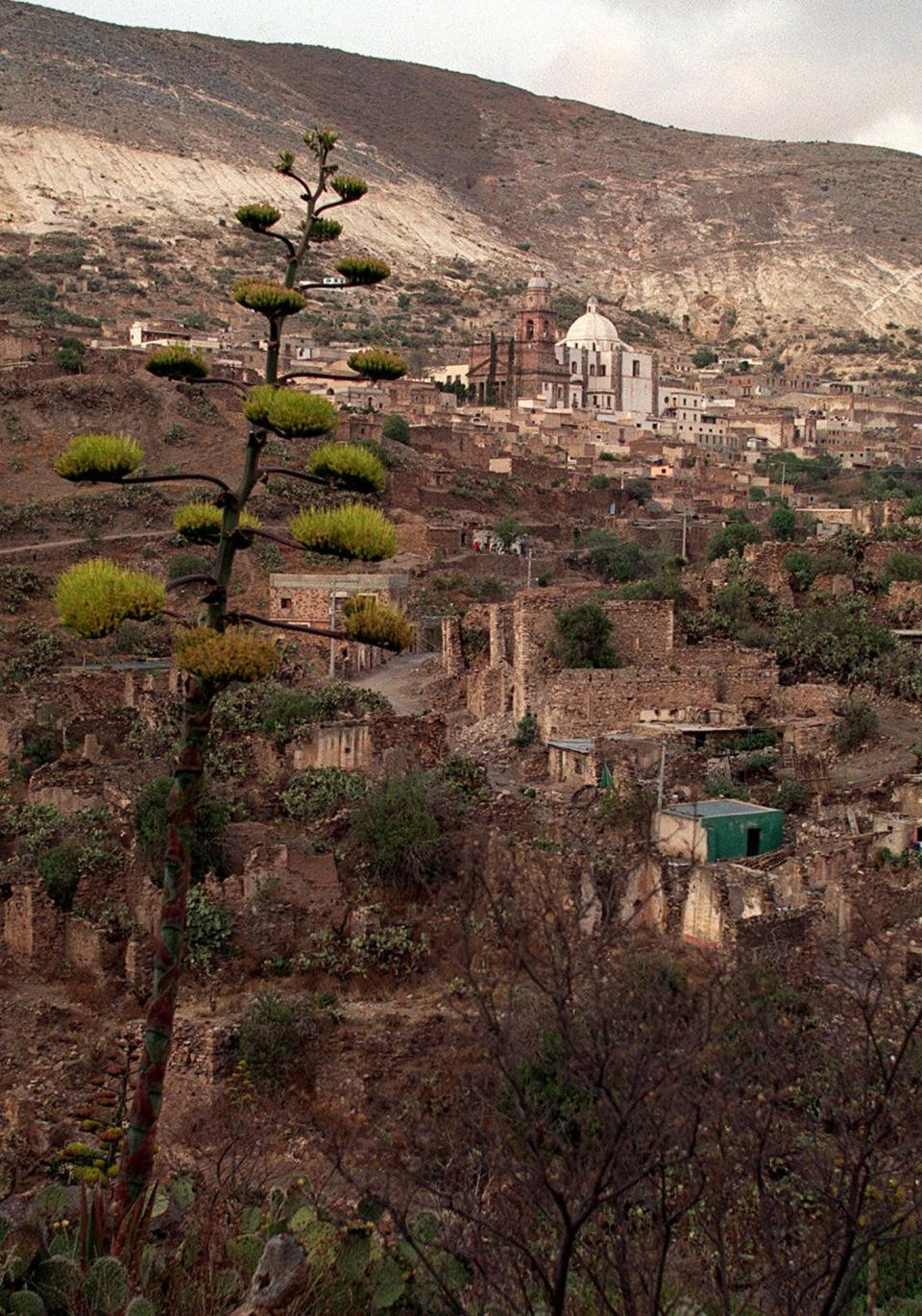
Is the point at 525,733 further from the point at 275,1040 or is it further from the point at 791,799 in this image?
the point at 275,1040

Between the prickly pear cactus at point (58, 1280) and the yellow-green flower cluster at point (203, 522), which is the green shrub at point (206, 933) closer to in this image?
the yellow-green flower cluster at point (203, 522)

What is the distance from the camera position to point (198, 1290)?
4.72 meters

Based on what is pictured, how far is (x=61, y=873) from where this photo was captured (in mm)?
11180

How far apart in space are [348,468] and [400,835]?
601 cm

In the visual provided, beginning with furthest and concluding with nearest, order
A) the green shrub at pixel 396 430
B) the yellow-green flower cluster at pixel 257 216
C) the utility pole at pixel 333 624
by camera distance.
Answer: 1. the green shrub at pixel 396 430
2. the utility pole at pixel 333 624
3. the yellow-green flower cluster at pixel 257 216

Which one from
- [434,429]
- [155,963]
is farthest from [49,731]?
[434,429]

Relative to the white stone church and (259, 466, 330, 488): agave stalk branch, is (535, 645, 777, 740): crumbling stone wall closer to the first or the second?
(259, 466, 330, 488): agave stalk branch

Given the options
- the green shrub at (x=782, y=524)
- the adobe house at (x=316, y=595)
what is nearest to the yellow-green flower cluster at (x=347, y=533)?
the adobe house at (x=316, y=595)

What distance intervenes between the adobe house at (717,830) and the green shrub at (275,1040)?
364cm

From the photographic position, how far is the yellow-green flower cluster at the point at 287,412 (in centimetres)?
503

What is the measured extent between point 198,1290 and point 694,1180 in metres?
1.68

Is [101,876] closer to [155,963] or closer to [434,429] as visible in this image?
[155,963]

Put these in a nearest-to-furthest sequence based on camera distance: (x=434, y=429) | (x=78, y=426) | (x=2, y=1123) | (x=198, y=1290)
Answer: (x=198, y=1290), (x=2, y=1123), (x=78, y=426), (x=434, y=429)

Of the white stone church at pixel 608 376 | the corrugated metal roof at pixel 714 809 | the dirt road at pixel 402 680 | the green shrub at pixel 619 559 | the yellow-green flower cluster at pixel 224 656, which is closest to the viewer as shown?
the yellow-green flower cluster at pixel 224 656
